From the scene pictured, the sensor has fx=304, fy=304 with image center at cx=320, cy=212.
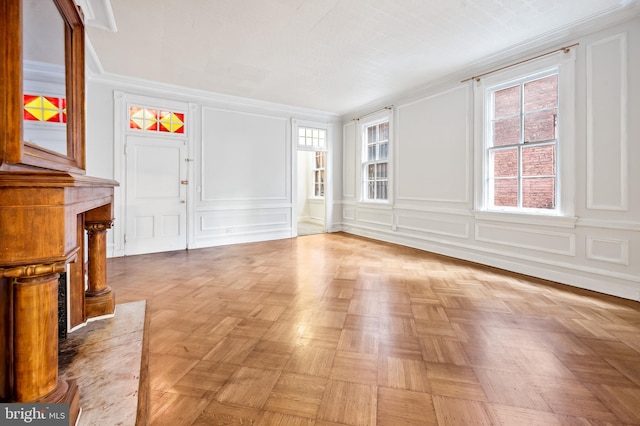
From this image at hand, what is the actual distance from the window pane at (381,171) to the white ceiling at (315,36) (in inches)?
64.4

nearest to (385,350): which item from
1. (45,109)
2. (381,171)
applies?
(45,109)

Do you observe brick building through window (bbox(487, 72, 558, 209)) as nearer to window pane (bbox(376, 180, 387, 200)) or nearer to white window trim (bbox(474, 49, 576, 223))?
white window trim (bbox(474, 49, 576, 223))

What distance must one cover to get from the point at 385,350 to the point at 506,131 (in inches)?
134

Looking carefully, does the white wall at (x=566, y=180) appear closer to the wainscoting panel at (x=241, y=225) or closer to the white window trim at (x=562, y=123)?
the white window trim at (x=562, y=123)

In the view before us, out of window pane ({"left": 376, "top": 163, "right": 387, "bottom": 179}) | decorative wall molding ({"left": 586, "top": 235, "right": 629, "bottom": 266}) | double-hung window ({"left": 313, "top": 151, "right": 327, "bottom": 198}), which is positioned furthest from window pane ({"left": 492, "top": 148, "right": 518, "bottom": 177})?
double-hung window ({"left": 313, "top": 151, "right": 327, "bottom": 198})

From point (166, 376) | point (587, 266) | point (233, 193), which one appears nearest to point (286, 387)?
point (166, 376)

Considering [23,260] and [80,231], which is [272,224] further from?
[23,260]

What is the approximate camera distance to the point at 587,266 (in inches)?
124

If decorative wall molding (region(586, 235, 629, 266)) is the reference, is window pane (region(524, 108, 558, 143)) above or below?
above

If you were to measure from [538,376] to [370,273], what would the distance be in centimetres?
214

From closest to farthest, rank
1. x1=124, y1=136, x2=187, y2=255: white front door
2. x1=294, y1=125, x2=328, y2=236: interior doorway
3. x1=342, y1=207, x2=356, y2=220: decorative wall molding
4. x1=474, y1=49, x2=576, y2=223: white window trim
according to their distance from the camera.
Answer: x1=474, y1=49, x2=576, y2=223: white window trim
x1=124, y1=136, x2=187, y2=255: white front door
x1=342, y1=207, x2=356, y2=220: decorative wall molding
x1=294, y1=125, x2=328, y2=236: interior doorway

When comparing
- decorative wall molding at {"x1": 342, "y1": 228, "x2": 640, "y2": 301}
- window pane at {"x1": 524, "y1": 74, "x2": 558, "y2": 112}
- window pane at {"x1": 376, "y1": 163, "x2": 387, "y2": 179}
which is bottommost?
decorative wall molding at {"x1": 342, "y1": 228, "x2": 640, "y2": 301}

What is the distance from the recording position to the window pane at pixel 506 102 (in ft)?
12.5

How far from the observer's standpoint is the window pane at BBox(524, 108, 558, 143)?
3.46 m
